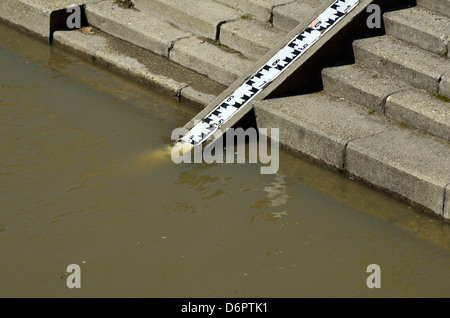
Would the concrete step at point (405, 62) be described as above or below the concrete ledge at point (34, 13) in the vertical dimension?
above

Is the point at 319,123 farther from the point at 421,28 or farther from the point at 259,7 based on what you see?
the point at 259,7

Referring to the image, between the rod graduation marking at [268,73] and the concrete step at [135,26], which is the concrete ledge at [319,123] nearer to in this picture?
the rod graduation marking at [268,73]

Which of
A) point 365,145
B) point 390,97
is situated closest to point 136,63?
point 390,97

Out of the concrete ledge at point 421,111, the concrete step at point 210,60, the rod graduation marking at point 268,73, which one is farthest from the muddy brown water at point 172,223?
the concrete ledge at point 421,111

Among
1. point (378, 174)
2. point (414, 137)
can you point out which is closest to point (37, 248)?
point (378, 174)

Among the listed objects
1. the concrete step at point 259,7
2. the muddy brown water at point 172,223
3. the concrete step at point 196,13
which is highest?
the concrete step at point 259,7

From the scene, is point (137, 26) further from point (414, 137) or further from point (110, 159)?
point (414, 137)

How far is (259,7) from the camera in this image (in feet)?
25.1

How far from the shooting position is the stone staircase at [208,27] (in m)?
7.32

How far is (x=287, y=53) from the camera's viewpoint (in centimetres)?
693

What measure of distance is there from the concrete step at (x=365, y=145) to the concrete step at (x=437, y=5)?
1.21 m

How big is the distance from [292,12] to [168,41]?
1.14m
